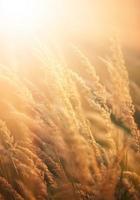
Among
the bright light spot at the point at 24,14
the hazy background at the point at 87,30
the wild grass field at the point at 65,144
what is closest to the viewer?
the wild grass field at the point at 65,144

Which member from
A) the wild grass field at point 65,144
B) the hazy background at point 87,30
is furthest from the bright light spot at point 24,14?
the wild grass field at point 65,144

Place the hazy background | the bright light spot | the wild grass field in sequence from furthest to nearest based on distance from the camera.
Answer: the bright light spot
the hazy background
the wild grass field

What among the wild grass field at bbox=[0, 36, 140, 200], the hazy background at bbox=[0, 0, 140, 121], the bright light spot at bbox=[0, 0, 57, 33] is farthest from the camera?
the bright light spot at bbox=[0, 0, 57, 33]

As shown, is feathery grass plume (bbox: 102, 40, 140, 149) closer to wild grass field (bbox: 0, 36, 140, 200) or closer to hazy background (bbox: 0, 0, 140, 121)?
wild grass field (bbox: 0, 36, 140, 200)

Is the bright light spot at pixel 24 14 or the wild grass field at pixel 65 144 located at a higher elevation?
the bright light spot at pixel 24 14

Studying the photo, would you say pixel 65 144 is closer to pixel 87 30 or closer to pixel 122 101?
pixel 122 101

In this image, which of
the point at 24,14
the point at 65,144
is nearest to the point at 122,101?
the point at 65,144

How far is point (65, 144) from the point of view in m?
1.65

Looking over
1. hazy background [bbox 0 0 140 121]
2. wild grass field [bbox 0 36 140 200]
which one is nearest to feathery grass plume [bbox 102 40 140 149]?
wild grass field [bbox 0 36 140 200]

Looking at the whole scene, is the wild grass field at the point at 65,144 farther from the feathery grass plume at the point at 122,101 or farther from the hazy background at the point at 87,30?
the hazy background at the point at 87,30

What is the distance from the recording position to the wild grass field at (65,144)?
1638mm

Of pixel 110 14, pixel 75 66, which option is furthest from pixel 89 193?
pixel 110 14

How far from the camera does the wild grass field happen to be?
1638mm

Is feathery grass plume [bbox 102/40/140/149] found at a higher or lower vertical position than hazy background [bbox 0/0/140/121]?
lower
